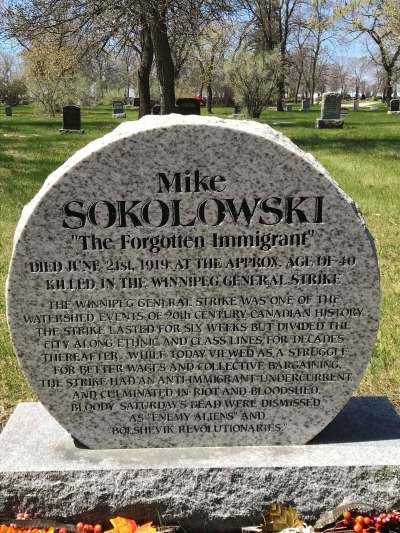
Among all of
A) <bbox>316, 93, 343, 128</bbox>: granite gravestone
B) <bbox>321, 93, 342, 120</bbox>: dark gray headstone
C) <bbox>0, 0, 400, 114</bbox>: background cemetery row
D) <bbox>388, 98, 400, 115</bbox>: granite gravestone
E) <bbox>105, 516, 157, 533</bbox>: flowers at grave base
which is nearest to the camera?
<bbox>105, 516, 157, 533</bbox>: flowers at grave base

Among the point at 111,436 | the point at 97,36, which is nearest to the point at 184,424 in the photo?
the point at 111,436

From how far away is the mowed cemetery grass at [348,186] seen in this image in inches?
193

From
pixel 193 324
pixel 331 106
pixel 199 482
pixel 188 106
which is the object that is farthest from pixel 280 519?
pixel 331 106

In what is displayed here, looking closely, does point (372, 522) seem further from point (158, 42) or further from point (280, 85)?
point (280, 85)

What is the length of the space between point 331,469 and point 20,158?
15.3m

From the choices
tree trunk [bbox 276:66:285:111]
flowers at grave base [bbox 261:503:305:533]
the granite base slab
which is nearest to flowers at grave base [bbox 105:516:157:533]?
the granite base slab

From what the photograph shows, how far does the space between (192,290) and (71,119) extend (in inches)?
987

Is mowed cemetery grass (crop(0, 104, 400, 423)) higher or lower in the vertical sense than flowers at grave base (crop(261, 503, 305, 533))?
higher

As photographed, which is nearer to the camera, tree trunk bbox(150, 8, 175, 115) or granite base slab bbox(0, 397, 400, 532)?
granite base slab bbox(0, 397, 400, 532)

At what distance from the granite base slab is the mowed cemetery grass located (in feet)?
4.37

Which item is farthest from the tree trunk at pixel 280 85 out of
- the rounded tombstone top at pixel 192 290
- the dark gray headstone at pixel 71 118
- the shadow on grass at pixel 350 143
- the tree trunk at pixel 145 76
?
the rounded tombstone top at pixel 192 290

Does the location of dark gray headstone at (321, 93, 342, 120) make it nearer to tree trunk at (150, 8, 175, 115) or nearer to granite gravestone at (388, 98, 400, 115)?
tree trunk at (150, 8, 175, 115)

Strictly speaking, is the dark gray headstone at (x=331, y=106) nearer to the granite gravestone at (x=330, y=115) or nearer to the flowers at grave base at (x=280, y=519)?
the granite gravestone at (x=330, y=115)

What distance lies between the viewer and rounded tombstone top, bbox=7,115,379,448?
2.99 metres
